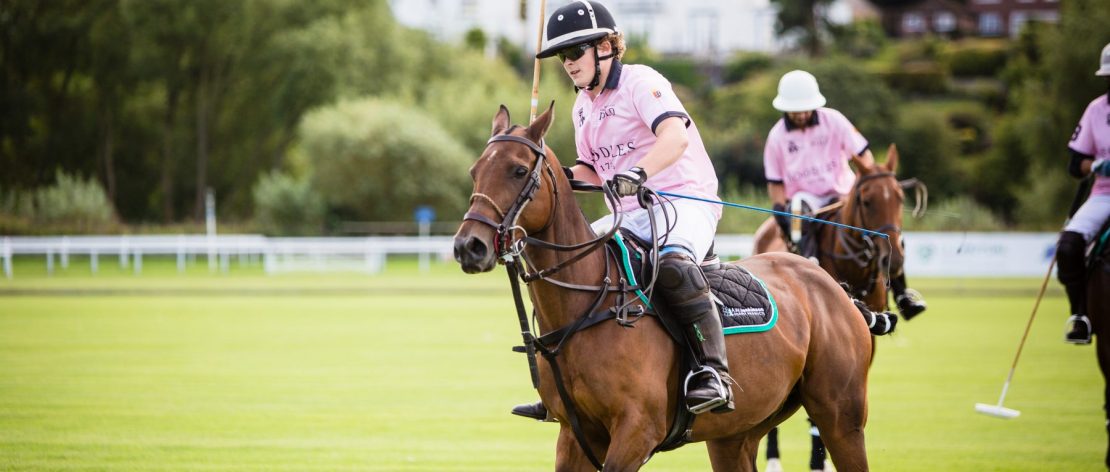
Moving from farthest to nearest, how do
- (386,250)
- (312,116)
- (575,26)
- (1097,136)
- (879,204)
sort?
1. (312,116)
2. (386,250)
3. (879,204)
4. (1097,136)
5. (575,26)

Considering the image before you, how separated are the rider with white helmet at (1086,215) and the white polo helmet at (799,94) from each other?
215cm

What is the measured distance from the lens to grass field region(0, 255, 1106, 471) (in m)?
9.29

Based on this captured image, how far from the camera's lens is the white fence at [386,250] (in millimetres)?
32781

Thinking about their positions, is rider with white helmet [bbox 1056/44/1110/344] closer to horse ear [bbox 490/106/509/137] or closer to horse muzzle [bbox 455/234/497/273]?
horse ear [bbox 490/106/509/137]

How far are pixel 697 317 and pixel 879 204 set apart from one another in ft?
15.0

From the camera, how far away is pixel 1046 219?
5025 cm

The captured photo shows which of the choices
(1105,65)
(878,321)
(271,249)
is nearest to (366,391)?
(878,321)

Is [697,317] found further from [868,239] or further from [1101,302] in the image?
[1101,302]

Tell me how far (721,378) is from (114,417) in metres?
7.47

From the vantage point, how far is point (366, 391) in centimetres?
1290

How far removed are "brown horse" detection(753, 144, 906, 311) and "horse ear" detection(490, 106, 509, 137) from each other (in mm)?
4913

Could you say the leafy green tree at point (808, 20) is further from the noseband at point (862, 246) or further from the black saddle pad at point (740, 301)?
the black saddle pad at point (740, 301)

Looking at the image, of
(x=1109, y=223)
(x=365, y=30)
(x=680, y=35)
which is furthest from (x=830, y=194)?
(x=680, y=35)

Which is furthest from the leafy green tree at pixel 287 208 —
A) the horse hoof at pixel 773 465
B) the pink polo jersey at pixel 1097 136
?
the pink polo jersey at pixel 1097 136
